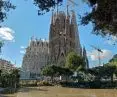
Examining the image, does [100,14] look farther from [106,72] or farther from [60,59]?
[60,59]

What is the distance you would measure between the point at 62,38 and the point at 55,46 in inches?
207

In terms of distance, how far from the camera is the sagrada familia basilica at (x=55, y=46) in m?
158

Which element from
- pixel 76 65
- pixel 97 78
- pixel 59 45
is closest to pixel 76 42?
pixel 59 45

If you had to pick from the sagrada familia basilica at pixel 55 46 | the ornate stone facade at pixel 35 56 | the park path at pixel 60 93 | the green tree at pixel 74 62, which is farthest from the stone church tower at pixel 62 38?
the park path at pixel 60 93

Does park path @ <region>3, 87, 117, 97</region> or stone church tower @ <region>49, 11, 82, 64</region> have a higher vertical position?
stone church tower @ <region>49, 11, 82, 64</region>

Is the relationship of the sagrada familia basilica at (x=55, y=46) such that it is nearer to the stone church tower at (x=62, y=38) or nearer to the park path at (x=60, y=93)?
the stone church tower at (x=62, y=38)

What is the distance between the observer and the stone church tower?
159875 millimetres

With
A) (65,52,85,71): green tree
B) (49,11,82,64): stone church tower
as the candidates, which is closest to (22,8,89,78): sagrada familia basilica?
(49,11,82,64): stone church tower

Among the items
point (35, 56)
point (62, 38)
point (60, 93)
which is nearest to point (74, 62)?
point (60, 93)

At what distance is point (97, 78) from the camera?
82.1 metres

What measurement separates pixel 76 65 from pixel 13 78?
37260mm

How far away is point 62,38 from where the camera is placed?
164 m

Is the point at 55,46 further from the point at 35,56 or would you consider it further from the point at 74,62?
the point at 74,62

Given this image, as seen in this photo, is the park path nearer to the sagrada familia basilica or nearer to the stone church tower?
the sagrada familia basilica
